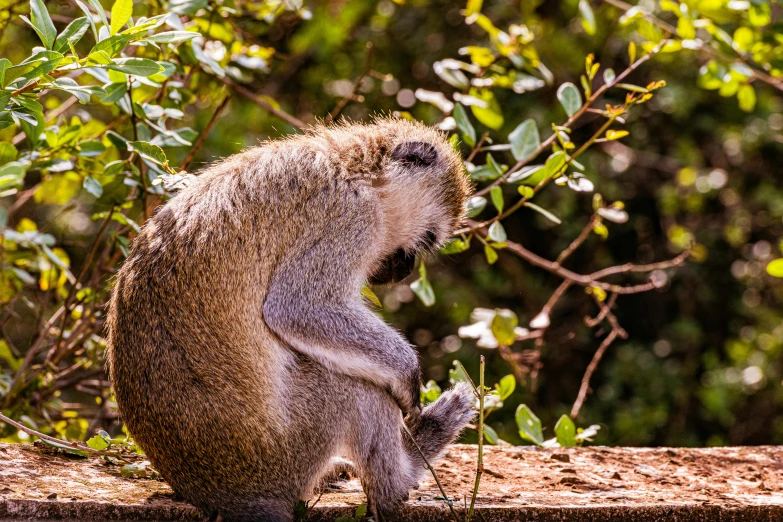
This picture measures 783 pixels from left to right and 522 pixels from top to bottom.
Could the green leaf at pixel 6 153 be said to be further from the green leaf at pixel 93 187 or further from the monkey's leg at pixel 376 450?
the monkey's leg at pixel 376 450

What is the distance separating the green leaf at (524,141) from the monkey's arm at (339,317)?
3.80ft

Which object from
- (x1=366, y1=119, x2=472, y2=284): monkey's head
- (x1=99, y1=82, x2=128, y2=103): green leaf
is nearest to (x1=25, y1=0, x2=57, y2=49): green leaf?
(x1=99, y1=82, x2=128, y2=103): green leaf

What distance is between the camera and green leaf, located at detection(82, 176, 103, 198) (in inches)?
167

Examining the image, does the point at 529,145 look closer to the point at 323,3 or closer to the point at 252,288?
the point at 252,288

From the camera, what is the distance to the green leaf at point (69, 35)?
3117 mm

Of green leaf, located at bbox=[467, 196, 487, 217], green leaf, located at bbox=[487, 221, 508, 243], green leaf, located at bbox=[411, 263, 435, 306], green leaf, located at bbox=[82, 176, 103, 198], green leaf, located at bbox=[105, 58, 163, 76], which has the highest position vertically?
green leaf, located at bbox=[105, 58, 163, 76]

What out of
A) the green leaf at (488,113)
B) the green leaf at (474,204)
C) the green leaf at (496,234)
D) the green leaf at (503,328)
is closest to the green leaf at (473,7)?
the green leaf at (488,113)

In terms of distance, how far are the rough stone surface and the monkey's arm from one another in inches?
19.5

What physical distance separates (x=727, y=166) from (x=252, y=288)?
624 centimetres

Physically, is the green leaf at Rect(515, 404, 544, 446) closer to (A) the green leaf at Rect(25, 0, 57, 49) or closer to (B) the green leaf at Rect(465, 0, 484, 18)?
(B) the green leaf at Rect(465, 0, 484, 18)

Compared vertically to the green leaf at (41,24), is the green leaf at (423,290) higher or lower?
lower

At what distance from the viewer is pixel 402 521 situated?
11.5ft

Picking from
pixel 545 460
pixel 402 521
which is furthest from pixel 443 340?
pixel 402 521

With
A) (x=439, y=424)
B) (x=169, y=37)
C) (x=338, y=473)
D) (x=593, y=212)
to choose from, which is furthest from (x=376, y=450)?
(x=593, y=212)
